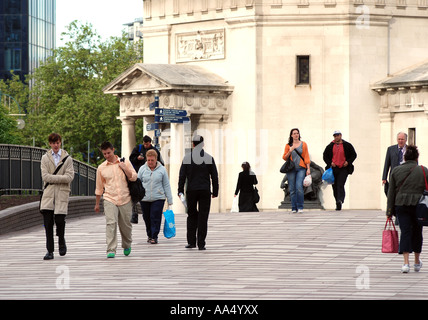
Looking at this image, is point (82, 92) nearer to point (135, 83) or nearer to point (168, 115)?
point (135, 83)

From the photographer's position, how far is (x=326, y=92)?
4291 cm

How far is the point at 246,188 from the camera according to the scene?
3109cm

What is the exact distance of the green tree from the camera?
76.6 metres

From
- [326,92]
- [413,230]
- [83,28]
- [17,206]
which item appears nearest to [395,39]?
[326,92]

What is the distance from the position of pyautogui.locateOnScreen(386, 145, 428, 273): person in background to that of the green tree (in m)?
59.2

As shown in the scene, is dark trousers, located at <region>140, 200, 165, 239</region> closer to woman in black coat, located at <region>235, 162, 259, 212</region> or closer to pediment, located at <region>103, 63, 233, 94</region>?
woman in black coat, located at <region>235, 162, 259, 212</region>

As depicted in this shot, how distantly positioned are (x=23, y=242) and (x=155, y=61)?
955 inches

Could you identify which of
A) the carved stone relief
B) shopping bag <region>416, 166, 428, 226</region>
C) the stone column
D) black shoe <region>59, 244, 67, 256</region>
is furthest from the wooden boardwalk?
the stone column

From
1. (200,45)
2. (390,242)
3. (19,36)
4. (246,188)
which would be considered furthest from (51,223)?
(19,36)

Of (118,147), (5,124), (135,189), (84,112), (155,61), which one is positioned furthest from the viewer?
(118,147)

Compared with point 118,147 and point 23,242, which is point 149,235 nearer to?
point 23,242

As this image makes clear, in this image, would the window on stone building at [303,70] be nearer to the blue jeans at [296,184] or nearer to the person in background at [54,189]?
the blue jeans at [296,184]

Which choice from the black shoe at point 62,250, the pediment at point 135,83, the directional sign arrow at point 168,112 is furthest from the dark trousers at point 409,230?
the pediment at point 135,83
